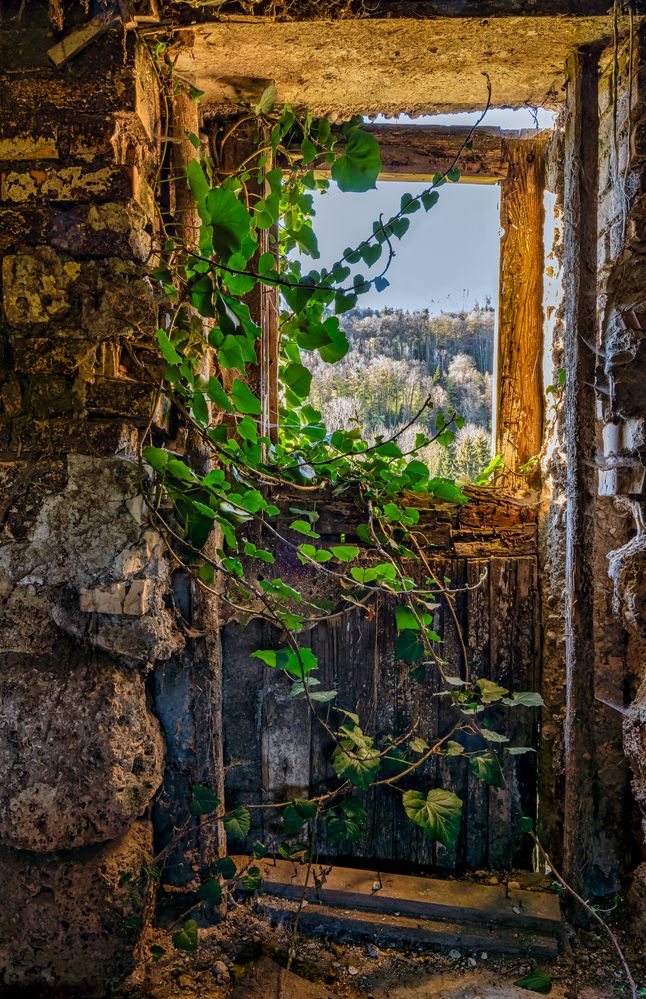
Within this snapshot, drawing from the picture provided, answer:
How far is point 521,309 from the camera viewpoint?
6.99ft

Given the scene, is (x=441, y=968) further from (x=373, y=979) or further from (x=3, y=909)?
(x=3, y=909)

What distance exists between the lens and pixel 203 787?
1668mm

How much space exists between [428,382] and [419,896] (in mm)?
1794

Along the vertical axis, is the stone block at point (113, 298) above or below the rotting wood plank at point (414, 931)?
above

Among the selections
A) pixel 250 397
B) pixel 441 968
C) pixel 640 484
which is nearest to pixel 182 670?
pixel 250 397

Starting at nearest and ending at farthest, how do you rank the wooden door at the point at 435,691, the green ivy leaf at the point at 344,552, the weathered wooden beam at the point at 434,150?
the green ivy leaf at the point at 344,552, the wooden door at the point at 435,691, the weathered wooden beam at the point at 434,150

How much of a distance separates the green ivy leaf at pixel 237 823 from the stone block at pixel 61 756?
293mm

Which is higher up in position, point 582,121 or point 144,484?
point 582,121

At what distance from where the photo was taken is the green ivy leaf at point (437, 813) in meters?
1.67

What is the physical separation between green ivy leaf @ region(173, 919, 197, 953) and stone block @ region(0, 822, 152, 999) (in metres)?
0.12

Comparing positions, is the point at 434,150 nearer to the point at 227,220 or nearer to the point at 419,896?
the point at 227,220

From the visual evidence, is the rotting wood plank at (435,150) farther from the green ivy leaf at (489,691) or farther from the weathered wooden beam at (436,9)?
the green ivy leaf at (489,691)

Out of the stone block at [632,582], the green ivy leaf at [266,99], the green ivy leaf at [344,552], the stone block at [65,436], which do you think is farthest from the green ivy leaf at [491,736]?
the green ivy leaf at [266,99]

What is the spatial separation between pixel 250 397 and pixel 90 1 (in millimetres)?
1092
